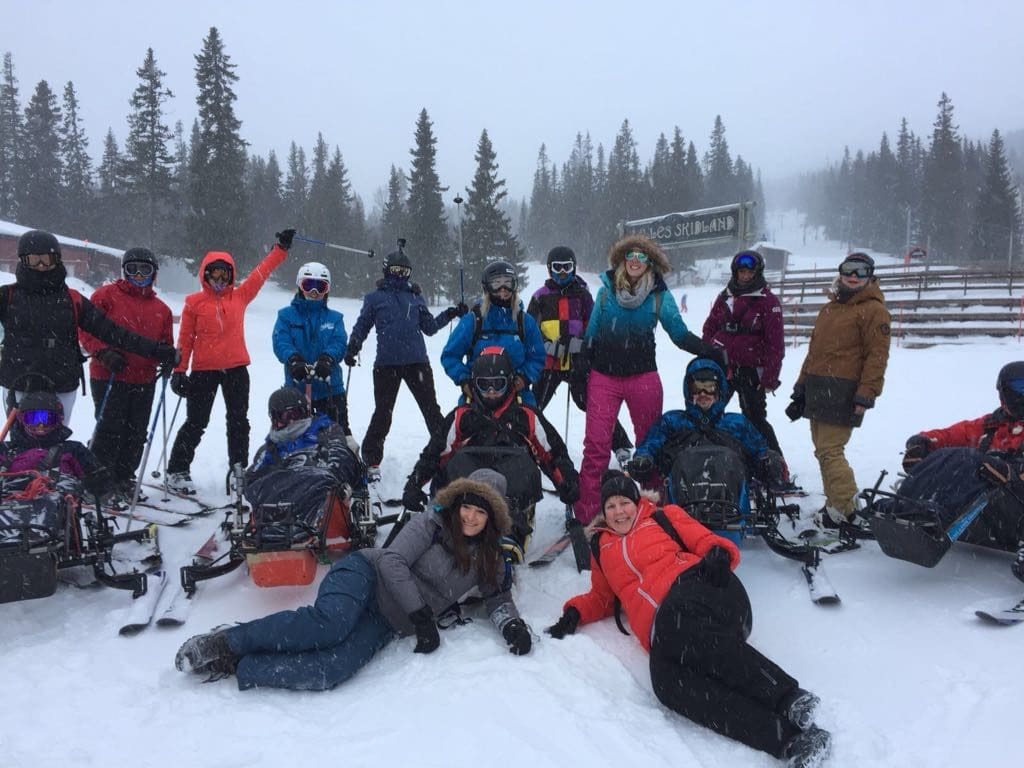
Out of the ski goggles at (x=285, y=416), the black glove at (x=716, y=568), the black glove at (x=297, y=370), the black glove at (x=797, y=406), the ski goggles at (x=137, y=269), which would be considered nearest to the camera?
the black glove at (x=716, y=568)

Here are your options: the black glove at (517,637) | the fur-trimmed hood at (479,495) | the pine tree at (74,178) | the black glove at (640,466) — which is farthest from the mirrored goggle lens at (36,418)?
the pine tree at (74,178)

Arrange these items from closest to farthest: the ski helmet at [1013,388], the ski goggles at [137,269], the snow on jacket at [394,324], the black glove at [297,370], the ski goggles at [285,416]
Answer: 1. the ski helmet at [1013,388]
2. the ski goggles at [285,416]
3. the black glove at [297,370]
4. the ski goggles at [137,269]
5. the snow on jacket at [394,324]

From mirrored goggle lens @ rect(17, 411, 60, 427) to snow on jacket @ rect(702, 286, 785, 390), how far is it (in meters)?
5.30

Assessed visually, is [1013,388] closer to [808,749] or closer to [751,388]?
[751,388]

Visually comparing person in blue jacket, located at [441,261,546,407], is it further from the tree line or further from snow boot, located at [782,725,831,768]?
the tree line

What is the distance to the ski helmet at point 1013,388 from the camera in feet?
13.6

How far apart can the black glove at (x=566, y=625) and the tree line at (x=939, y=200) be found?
51.1 meters

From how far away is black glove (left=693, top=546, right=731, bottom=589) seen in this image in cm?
310

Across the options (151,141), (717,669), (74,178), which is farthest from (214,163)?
(717,669)

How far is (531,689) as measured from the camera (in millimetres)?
3039

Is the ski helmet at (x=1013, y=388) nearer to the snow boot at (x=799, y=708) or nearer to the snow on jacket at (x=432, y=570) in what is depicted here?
the snow boot at (x=799, y=708)

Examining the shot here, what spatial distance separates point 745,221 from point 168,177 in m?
38.1

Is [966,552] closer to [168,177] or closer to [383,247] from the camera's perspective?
[168,177]

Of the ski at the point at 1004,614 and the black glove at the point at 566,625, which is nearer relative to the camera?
the ski at the point at 1004,614
